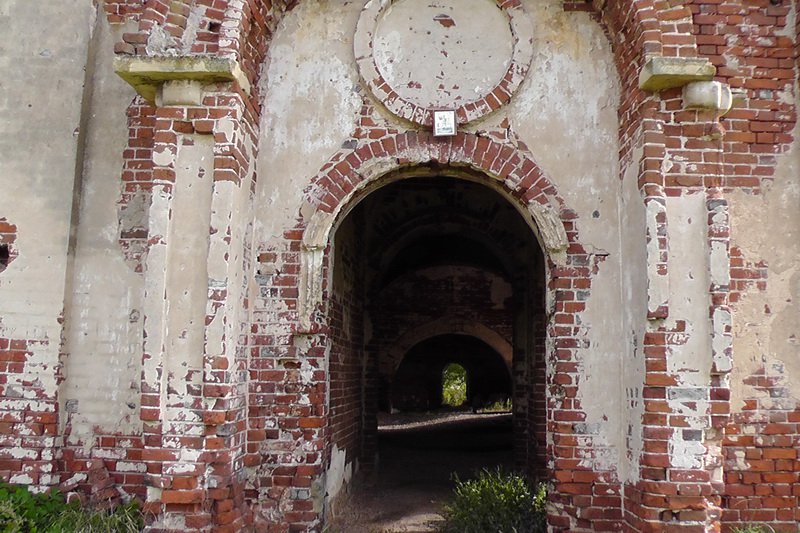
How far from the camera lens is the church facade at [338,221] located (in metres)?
4.55

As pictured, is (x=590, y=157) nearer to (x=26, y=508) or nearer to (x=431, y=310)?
(x=26, y=508)

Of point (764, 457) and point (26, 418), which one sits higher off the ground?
point (26, 418)

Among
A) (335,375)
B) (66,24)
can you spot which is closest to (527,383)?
(335,375)

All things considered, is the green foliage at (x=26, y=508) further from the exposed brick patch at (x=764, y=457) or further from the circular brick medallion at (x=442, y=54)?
the exposed brick patch at (x=764, y=457)

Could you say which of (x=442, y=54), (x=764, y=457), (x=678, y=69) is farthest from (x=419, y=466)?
(x=678, y=69)

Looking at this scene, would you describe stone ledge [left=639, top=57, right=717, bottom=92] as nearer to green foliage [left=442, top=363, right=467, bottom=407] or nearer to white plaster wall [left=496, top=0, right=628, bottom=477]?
white plaster wall [left=496, top=0, right=628, bottom=477]

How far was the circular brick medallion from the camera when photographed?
5211mm

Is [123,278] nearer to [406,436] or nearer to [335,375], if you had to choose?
[335,375]

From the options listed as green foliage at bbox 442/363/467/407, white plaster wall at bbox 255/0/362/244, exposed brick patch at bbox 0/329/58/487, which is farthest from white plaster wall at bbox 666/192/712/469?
green foliage at bbox 442/363/467/407

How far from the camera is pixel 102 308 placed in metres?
5.25

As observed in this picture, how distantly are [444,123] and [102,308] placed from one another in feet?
9.83

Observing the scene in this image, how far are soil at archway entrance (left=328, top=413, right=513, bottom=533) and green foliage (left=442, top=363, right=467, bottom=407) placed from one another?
16.0 feet

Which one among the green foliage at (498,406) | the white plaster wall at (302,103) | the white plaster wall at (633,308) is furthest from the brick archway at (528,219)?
the green foliage at (498,406)

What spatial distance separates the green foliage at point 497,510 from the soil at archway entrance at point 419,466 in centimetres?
74
